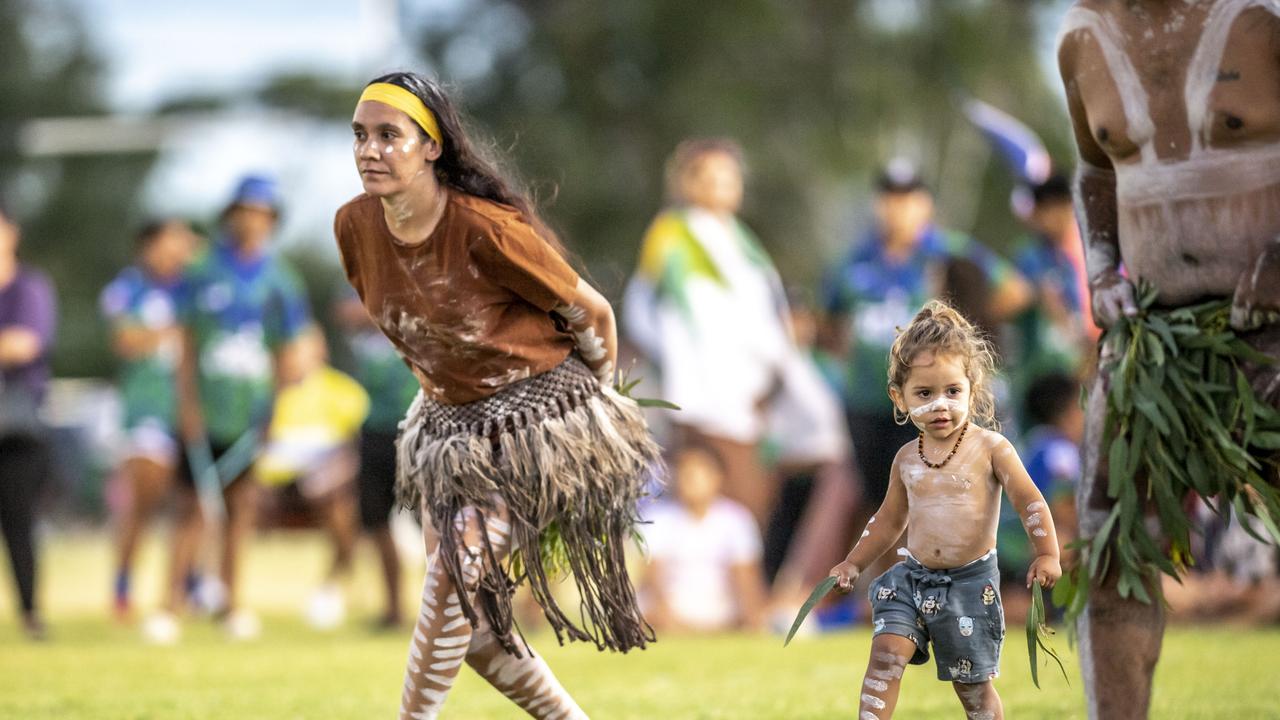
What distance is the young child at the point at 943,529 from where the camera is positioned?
4.47 m

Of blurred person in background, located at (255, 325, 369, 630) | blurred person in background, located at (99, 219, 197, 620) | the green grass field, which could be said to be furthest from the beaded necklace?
blurred person in background, located at (255, 325, 369, 630)

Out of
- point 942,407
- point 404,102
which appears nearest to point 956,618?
point 942,407

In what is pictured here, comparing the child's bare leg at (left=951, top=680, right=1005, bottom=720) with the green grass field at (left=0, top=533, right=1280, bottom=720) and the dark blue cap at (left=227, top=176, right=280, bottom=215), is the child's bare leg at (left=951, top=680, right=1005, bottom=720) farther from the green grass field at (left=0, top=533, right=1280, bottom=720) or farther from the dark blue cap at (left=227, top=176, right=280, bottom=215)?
the dark blue cap at (left=227, top=176, right=280, bottom=215)

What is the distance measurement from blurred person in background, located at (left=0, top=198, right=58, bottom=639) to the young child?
738 cm

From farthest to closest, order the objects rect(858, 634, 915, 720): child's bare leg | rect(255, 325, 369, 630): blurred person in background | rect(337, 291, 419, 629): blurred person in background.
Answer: rect(255, 325, 369, 630): blurred person in background, rect(337, 291, 419, 629): blurred person in background, rect(858, 634, 915, 720): child's bare leg

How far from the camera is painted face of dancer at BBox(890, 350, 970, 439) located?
4523 mm

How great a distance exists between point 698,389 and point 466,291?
6237mm

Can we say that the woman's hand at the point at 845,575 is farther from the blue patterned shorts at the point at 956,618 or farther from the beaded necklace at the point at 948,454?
the beaded necklace at the point at 948,454

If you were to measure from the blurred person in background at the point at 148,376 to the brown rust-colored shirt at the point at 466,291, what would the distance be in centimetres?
625

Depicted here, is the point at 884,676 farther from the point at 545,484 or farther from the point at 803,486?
the point at 803,486

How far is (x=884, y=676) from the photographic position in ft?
14.6

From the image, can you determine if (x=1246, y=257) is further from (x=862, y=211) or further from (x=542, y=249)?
(x=862, y=211)

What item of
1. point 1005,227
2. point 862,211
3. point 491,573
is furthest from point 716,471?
point 862,211

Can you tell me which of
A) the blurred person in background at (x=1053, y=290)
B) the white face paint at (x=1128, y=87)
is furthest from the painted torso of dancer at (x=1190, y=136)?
the blurred person in background at (x=1053, y=290)
